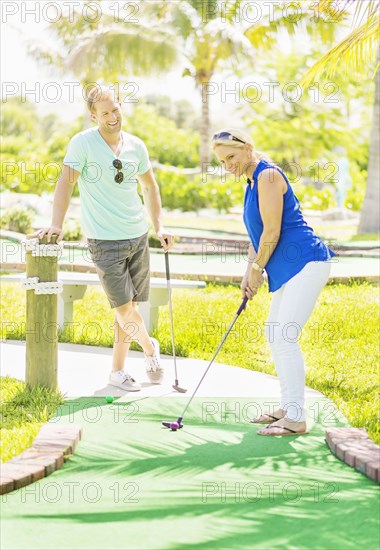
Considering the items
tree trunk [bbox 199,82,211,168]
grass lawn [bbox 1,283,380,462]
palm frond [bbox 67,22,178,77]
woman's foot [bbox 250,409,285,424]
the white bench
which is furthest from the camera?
palm frond [bbox 67,22,178,77]

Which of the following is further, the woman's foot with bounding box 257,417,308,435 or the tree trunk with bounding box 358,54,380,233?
the tree trunk with bounding box 358,54,380,233

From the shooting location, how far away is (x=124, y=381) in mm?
6043

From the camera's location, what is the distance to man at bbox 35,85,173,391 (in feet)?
18.2

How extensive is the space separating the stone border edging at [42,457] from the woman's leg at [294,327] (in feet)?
3.41

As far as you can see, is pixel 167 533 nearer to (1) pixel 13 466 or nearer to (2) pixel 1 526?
(2) pixel 1 526

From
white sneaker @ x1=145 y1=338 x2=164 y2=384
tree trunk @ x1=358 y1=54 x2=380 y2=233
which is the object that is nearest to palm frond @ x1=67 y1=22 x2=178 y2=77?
tree trunk @ x1=358 y1=54 x2=380 y2=233

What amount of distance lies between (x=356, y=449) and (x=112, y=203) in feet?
6.63

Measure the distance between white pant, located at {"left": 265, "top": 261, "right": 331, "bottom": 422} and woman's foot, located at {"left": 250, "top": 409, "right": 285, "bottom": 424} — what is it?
19 cm

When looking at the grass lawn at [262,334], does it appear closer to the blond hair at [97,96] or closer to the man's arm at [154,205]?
the man's arm at [154,205]

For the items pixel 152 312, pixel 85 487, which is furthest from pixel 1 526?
pixel 152 312

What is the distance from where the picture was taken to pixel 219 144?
484cm

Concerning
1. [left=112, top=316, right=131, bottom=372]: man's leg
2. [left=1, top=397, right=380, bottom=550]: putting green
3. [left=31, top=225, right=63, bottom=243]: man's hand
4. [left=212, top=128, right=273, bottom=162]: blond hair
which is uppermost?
[left=212, top=128, right=273, bottom=162]: blond hair

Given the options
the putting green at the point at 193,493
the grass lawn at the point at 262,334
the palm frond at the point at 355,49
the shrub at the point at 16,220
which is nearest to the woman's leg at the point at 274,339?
the putting green at the point at 193,493

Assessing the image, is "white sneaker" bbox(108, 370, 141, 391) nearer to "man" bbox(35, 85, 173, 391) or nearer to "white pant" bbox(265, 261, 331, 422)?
"man" bbox(35, 85, 173, 391)
